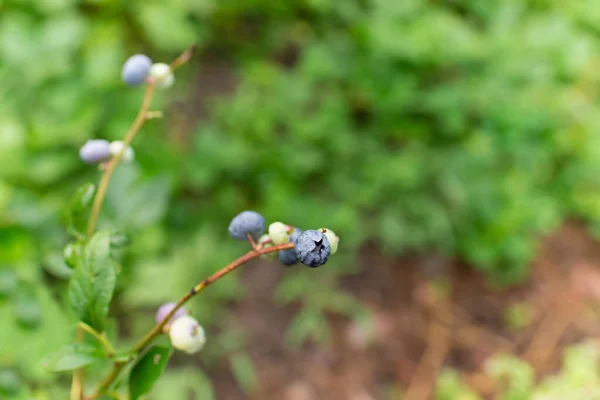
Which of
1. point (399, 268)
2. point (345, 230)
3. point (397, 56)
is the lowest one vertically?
point (399, 268)

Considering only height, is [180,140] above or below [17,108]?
below

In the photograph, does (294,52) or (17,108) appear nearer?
(17,108)

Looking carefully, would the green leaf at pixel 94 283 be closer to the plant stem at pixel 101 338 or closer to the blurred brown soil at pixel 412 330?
the plant stem at pixel 101 338

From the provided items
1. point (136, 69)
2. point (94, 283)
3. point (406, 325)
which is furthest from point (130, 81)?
point (406, 325)

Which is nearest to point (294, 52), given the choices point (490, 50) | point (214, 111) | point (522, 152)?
point (214, 111)

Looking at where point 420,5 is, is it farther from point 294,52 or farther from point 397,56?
point 294,52

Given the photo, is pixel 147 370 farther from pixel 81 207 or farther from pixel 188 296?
pixel 81 207
